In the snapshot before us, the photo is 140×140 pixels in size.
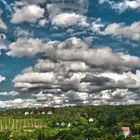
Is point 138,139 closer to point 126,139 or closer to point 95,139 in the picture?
point 126,139

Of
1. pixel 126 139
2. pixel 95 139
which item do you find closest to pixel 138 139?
pixel 126 139
